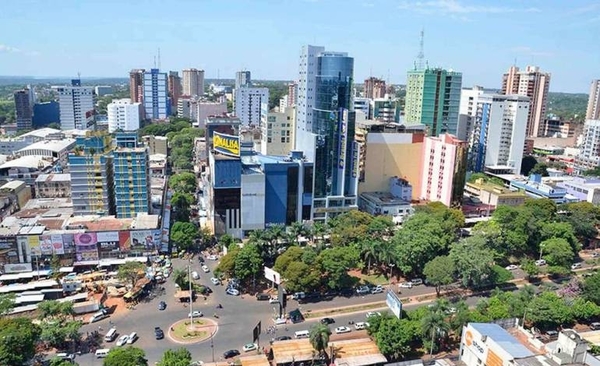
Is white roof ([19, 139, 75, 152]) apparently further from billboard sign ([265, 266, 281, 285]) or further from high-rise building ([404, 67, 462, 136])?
high-rise building ([404, 67, 462, 136])

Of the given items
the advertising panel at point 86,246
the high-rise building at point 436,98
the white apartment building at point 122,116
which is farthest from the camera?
the white apartment building at point 122,116

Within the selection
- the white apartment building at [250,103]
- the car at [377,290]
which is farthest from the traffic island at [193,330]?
the white apartment building at [250,103]

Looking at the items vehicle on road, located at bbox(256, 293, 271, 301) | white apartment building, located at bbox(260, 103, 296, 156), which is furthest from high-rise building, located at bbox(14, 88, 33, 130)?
vehicle on road, located at bbox(256, 293, 271, 301)

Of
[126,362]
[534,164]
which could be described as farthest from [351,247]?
[534,164]

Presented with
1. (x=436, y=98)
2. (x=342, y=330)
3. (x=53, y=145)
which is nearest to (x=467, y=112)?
(x=436, y=98)

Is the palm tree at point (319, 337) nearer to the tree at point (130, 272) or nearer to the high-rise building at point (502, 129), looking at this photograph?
the tree at point (130, 272)

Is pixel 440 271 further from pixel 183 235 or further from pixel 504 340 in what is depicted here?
pixel 183 235
